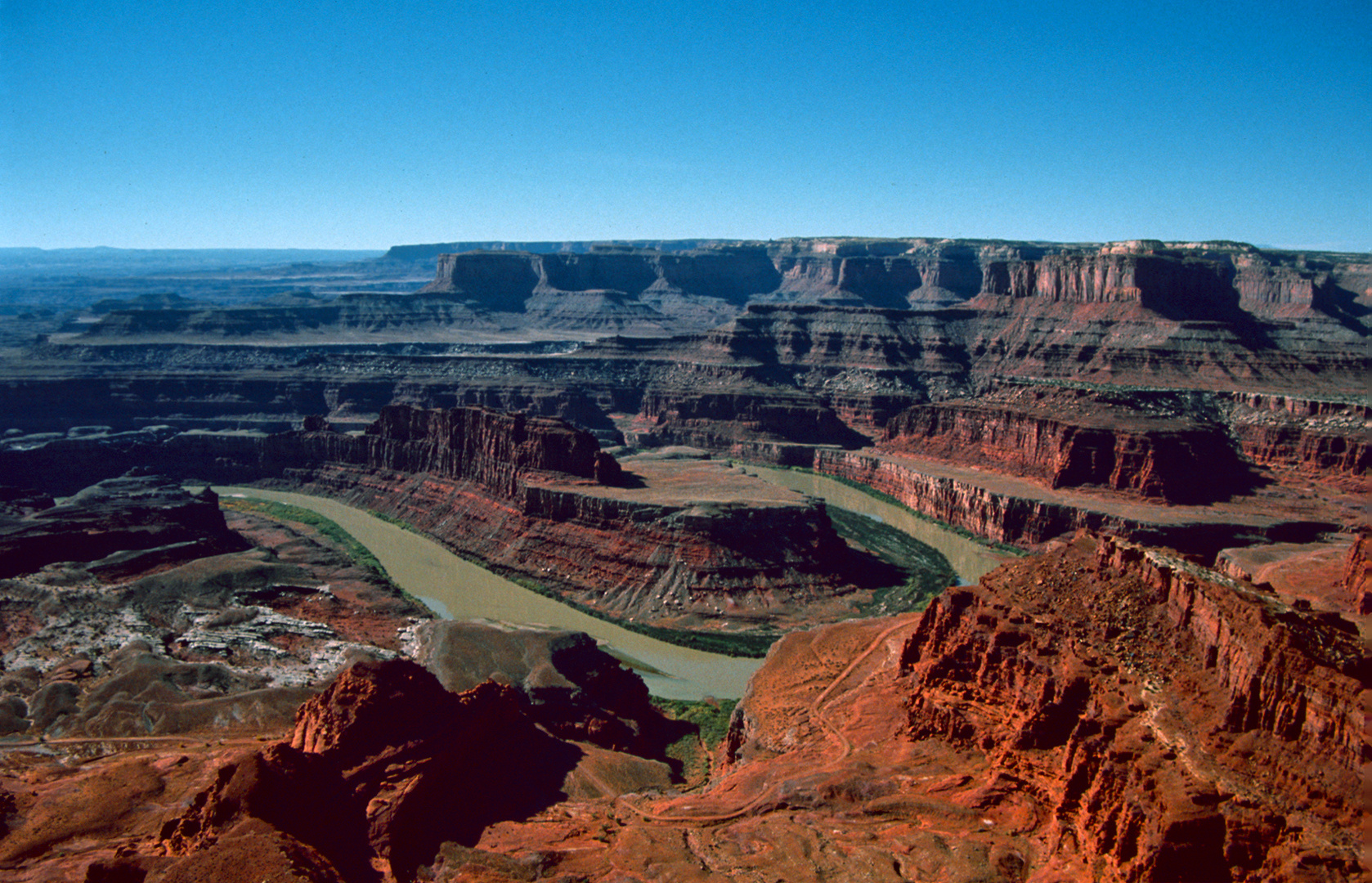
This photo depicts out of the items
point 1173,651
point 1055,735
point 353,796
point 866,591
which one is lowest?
point 866,591

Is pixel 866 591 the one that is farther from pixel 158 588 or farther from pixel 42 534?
pixel 42 534

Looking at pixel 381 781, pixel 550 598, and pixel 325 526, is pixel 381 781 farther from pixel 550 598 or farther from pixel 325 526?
pixel 325 526

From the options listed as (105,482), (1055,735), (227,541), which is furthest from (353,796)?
(105,482)

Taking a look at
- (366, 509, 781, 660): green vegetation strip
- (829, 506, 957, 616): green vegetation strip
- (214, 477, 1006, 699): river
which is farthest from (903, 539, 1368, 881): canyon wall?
(829, 506, 957, 616): green vegetation strip

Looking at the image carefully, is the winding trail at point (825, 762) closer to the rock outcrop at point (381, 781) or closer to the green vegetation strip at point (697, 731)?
the rock outcrop at point (381, 781)

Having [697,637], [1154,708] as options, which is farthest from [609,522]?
[1154,708]

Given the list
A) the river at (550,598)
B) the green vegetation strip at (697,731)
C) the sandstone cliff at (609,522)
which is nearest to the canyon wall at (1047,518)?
the river at (550,598)
